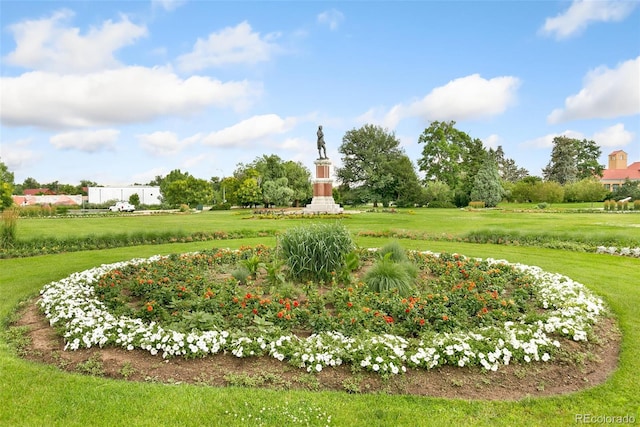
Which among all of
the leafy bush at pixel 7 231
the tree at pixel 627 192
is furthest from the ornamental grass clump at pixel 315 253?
the tree at pixel 627 192

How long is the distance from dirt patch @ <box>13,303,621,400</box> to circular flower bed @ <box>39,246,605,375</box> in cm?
10

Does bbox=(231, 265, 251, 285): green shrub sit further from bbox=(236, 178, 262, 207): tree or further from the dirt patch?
bbox=(236, 178, 262, 207): tree

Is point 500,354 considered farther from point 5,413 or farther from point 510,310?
point 5,413

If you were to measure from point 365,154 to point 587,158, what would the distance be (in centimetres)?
4099

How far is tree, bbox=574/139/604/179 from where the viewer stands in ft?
214

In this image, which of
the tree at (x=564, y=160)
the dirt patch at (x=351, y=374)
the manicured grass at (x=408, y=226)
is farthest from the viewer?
the tree at (x=564, y=160)

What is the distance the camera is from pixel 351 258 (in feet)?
23.4

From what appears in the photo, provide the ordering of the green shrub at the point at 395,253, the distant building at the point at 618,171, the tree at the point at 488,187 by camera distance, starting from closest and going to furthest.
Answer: the green shrub at the point at 395,253
the tree at the point at 488,187
the distant building at the point at 618,171

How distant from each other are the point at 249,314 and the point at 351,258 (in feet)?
7.62

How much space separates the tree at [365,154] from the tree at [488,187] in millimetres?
11543

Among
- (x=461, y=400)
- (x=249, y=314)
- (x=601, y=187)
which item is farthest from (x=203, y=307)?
(x=601, y=187)

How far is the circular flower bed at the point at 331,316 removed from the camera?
4.43 metres

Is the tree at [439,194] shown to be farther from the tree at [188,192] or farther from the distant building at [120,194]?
the distant building at [120,194]

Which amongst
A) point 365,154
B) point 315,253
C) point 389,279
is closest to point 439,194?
point 365,154
